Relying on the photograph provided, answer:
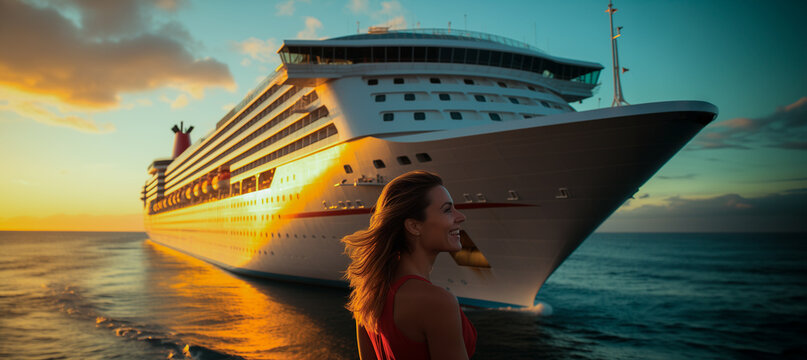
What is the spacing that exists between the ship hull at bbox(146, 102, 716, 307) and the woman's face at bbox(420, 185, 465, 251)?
8.73m

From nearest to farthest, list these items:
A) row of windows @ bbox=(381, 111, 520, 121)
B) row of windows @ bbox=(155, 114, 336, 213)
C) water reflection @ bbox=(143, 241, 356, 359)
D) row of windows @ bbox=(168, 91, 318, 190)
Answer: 1. water reflection @ bbox=(143, 241, 356, 359)
2. row of windows @ bbox=(381, 111, 520, 121)
3. row of windows @ bbox=(155, 114, 336, 213)
4. row of windows @ bbox=(168, 91, 318, 190)

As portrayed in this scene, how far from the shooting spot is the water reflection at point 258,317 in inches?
455

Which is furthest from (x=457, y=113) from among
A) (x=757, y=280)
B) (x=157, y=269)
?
(x=757, y=280)

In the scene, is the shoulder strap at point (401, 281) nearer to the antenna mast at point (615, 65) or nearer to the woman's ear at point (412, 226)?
the woman's ear at point (412, 226)

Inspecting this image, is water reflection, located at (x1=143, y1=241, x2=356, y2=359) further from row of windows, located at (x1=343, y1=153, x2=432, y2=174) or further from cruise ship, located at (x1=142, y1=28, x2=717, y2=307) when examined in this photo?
row of windows, located at (x1=343, y1=153, x2=432, y2=174)

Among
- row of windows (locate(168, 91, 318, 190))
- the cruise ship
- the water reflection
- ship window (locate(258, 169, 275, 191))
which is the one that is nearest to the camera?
the cruise ship

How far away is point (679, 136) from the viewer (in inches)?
385

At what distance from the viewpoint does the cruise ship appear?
407 inches

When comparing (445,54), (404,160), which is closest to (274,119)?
(445,54)

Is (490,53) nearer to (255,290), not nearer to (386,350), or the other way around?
(255,290)

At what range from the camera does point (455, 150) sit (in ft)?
37.9

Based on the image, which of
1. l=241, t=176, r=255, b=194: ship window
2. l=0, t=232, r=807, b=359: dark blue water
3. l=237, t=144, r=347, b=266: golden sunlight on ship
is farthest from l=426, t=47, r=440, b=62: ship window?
l=241, t=176, r=255, b=194: ship window

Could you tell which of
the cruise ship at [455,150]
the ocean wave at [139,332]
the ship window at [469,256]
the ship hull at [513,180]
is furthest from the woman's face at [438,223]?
the ship window at [469,256]

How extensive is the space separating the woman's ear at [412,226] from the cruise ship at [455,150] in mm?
5501
